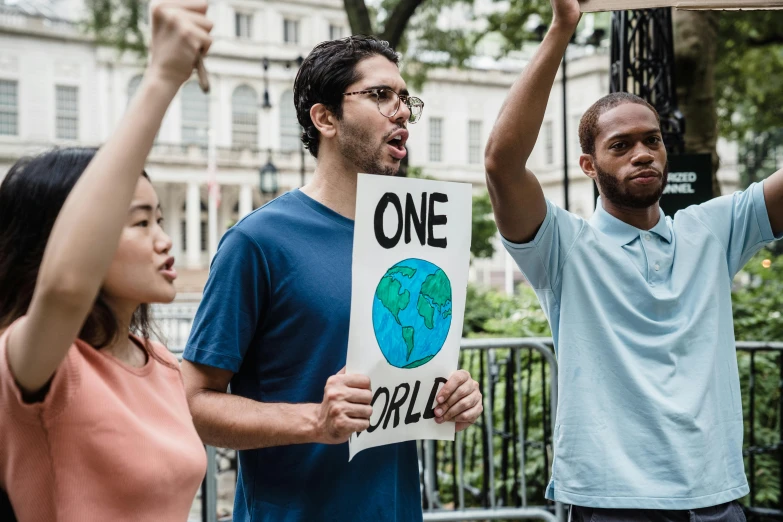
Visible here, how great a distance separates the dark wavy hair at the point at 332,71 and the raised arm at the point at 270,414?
29.8 inches

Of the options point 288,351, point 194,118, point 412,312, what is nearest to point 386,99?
point 412,312

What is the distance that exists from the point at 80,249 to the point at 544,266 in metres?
1.41

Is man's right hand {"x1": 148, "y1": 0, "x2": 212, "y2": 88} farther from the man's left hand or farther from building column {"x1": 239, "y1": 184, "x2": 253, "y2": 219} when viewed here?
building column {"x1": 239, "y1": 184, "x2": 253, "y2": 219}

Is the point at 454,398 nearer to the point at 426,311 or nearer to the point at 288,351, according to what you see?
the point at 426,311

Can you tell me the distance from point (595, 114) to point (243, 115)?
50.6 meters

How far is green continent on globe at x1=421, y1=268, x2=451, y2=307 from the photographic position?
6.88 feet

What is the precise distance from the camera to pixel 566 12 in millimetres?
2174

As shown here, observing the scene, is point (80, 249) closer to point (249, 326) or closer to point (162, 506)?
point (162, 506)

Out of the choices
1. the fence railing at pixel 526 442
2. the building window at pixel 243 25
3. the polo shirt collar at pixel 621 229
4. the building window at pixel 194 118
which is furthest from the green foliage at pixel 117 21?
the building window at pixel 243 25

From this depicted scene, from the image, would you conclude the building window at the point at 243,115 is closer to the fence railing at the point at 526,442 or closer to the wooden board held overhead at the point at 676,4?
the fence railing at the point at 526,442

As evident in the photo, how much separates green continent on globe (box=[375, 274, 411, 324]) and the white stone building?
41228mm

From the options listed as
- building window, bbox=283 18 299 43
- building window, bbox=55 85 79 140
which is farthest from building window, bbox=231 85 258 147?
building window, bbox=55 85 79 140

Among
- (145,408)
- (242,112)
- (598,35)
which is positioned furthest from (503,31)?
(242,112)

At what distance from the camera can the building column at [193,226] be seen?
1902 inches
